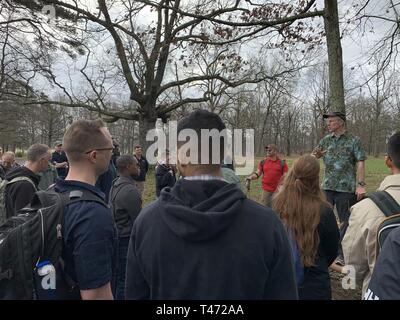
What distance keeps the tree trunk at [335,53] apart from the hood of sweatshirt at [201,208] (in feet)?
17.4

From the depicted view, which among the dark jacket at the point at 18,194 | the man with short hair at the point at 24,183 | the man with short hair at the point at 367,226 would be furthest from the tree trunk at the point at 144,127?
the man with short hair at the point at 367,226

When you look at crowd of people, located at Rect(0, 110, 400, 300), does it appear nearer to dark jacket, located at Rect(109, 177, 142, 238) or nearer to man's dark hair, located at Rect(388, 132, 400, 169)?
man's dark hair, located at Rect(388, 132, 400, 169)

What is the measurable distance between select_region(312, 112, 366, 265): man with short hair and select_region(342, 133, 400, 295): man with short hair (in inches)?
125

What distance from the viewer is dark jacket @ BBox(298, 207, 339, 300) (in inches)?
122

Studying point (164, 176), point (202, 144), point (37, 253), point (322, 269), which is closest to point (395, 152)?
point (322, 269)

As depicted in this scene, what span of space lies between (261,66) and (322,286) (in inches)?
734

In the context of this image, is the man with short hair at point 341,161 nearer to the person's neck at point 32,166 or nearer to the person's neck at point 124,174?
the person's neck at point 124,174

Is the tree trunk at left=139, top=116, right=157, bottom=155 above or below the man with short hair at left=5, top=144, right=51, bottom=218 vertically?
above

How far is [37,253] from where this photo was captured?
2018mm

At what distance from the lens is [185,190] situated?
5.66 ft

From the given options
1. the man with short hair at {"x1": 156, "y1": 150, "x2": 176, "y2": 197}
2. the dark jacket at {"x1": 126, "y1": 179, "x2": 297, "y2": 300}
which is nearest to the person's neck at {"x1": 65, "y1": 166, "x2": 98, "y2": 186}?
the dark jacket at {"x1": 126, "y1": 179, "x2": 297, "y2": 300}

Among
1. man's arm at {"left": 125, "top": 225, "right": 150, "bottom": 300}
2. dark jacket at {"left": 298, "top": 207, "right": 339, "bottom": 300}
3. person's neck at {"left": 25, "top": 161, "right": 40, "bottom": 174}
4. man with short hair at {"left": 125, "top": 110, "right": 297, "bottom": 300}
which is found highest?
person's neck at {"left": 25, "top": 161, "right": 40, "bottom": 174}

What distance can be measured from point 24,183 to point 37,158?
0.51 meters
